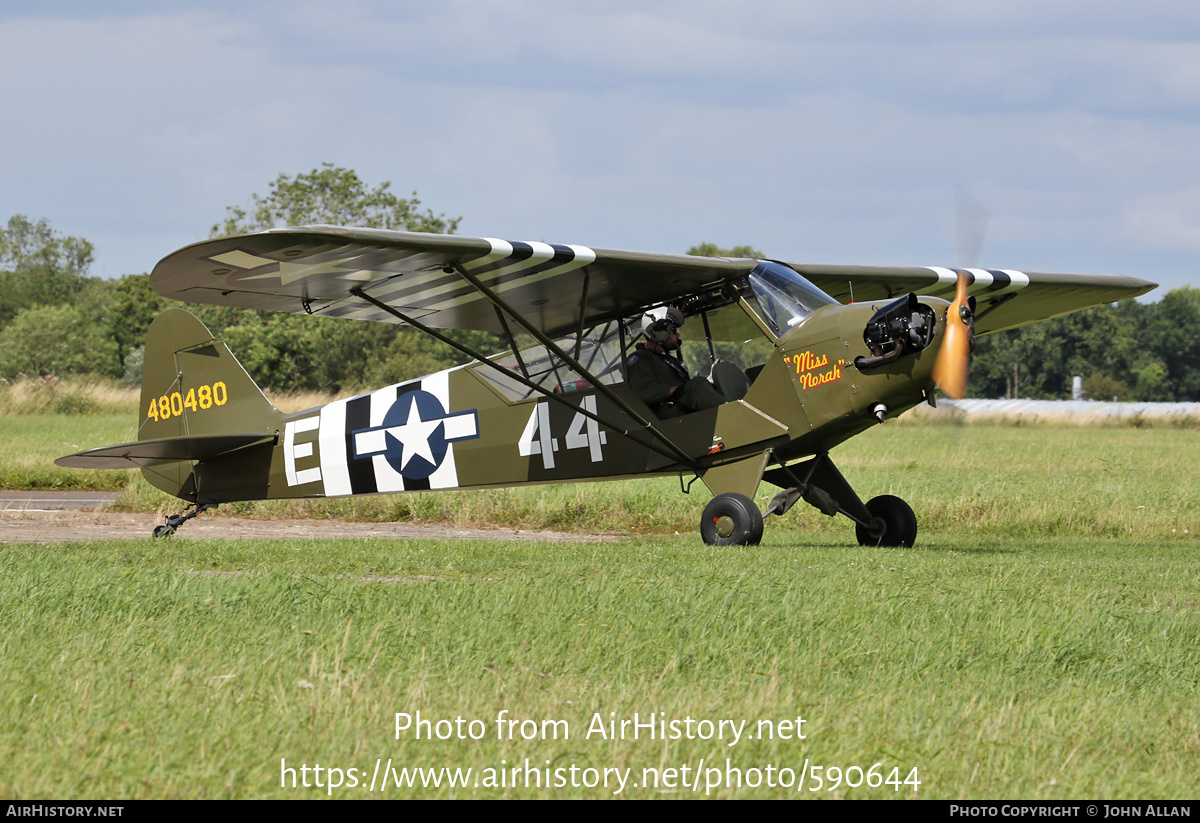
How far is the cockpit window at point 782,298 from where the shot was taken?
421 inches

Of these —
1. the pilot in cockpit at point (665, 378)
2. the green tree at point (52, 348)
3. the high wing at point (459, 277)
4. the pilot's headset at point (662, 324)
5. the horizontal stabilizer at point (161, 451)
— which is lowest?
the horizontal stabilizer at point (161, 451)

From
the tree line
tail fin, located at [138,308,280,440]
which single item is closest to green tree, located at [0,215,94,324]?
the tree line

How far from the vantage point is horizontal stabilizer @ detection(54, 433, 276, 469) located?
12.5m

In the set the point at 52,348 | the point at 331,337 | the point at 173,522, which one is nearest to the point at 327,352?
the point at 331,337

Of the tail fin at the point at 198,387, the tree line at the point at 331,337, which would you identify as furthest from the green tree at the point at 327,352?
the tail fin at the point at 198,387

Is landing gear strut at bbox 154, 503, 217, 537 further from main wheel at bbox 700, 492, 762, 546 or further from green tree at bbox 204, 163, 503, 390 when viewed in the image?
green tree at bbox 204, 163, 503, 390

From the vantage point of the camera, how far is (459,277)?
11.0 meters

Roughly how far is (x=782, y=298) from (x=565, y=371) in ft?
8.42

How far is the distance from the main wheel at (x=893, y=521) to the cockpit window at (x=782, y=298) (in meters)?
2.11

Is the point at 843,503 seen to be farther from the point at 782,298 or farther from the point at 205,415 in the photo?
the point at 205,415

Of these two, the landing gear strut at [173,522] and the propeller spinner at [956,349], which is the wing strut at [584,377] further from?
the landing gear strut at [173,522]

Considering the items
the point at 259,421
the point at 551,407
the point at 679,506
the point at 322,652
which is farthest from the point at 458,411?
the point at 322,652

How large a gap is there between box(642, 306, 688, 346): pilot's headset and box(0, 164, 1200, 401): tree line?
621cm

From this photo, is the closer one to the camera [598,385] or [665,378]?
[598,385]
